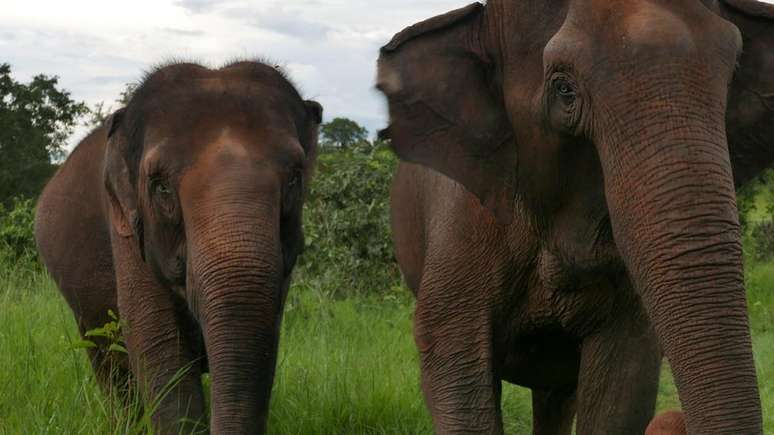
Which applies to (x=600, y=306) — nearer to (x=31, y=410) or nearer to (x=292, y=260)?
(x=292, y=260)

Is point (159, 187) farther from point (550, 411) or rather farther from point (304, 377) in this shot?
point (550, 411)

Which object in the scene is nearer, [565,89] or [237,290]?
[565,89]

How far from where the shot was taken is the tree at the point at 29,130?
29.2m

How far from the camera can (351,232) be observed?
10.2 meters

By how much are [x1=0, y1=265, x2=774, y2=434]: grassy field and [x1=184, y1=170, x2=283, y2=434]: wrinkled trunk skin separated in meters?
0.39

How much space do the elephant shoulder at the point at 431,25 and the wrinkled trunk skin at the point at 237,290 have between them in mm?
1082

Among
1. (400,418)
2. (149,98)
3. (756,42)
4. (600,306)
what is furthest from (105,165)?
(756,42)

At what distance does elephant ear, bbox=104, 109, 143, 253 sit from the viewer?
5.09 meters

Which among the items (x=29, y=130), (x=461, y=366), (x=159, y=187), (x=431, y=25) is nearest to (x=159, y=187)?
(x=159, y=187)

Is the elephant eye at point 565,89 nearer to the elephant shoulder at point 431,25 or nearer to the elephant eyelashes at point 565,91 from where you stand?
the elephant eyelashes at point 565,91

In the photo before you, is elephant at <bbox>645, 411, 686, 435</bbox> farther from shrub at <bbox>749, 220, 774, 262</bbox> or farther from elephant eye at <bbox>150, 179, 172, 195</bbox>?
shrub at <bbox>749, 220, 774, 262</bbox>

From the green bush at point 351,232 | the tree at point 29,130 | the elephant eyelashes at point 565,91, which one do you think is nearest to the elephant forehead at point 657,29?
the elephant eyelashes at point 565,91

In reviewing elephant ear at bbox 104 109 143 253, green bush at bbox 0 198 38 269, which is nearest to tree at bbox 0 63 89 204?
green bush at bbox 0 198 38 269

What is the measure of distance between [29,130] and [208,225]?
90.7 ft
